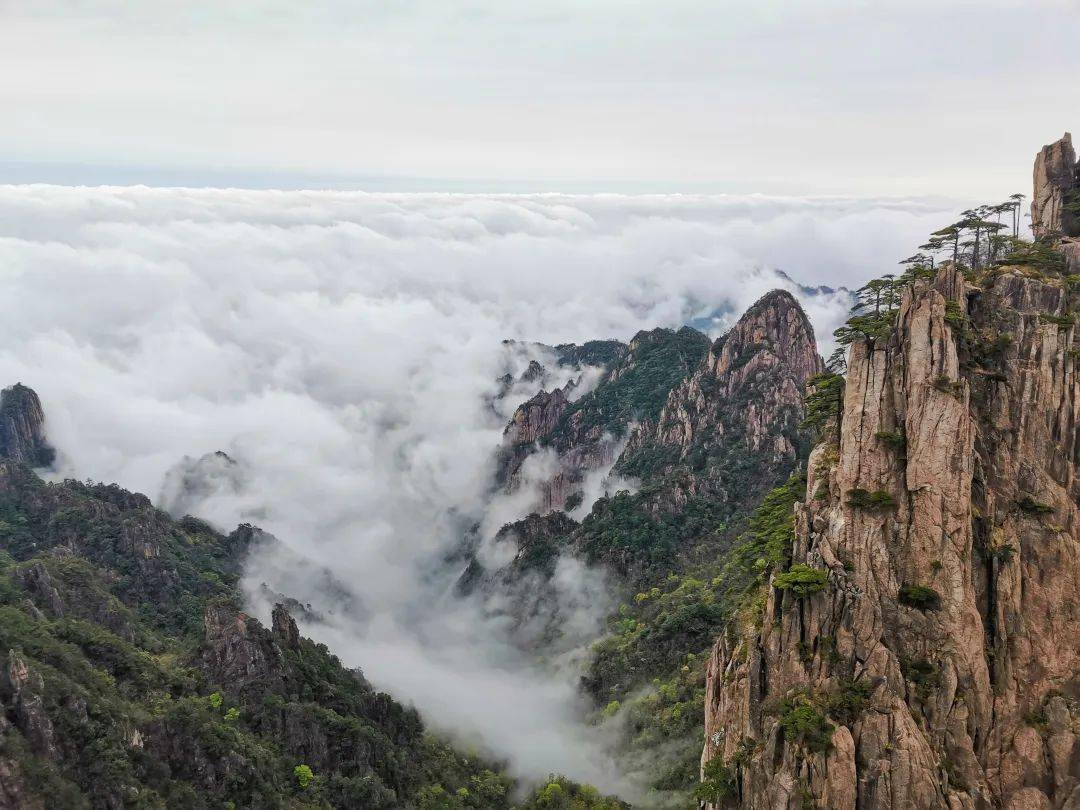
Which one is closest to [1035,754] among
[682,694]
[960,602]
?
[960,602]

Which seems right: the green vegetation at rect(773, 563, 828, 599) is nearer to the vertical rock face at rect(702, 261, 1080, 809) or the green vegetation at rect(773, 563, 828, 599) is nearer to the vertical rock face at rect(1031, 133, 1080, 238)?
the vertical rock face at rect(702, 261, 1080, 809)

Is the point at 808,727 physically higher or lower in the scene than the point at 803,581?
lower

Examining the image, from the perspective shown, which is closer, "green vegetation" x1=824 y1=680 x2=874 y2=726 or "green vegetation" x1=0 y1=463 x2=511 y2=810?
"green vegetation" x1=824 y1=680 x2=874 y2=726

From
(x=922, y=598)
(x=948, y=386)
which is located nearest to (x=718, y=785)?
(x=922, y=598)

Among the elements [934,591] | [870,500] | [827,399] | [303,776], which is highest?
[827,399]

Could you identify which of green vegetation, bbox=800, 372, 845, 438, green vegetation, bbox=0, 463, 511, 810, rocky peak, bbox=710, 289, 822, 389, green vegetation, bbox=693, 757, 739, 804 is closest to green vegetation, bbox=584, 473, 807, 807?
green vegetation, bbox=800, 372, 845, 438

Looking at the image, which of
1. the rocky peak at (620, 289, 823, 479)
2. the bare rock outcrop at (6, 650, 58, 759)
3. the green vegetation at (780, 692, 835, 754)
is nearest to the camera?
the green vegetation at (780, 692, 835, 754)

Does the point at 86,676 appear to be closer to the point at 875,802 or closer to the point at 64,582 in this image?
the point at 64,582

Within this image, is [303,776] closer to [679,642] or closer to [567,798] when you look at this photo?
[567,798]
